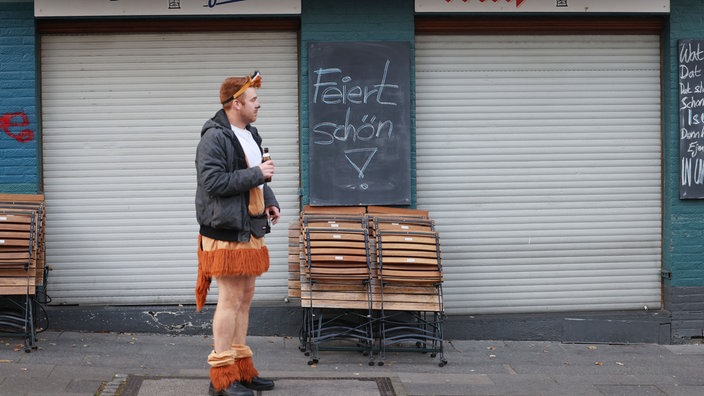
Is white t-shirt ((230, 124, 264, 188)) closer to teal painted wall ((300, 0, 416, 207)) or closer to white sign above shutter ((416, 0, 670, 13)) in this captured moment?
teal painted wall ((300, 0, 416, 207))

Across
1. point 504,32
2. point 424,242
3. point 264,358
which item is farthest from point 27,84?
point 504,32

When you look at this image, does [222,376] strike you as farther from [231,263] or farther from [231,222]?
[231,222]

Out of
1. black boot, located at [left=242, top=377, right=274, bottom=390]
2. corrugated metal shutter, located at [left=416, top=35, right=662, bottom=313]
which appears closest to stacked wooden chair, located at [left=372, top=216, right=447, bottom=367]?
corrugated metal shutter, located at [left=416, top=35, right=662, bottom=313]

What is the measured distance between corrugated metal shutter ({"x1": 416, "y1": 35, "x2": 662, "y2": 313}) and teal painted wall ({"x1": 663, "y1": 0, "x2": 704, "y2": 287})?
0.60 feet

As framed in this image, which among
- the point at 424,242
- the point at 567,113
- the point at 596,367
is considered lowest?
the point at 596,367

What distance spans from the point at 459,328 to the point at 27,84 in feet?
15.7

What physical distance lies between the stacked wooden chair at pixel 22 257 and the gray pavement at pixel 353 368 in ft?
0.71

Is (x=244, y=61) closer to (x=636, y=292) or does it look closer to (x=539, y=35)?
(x=539, y=35)

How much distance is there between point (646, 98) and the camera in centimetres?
949

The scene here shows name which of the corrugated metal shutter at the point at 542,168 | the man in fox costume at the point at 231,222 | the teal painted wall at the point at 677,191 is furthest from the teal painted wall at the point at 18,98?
the teal painted wall at the point at 677,191

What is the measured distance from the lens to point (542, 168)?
941 cm

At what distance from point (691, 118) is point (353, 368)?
169 inches

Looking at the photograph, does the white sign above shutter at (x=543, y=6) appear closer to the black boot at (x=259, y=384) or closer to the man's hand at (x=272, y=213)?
the man's hand at (x=272, y=213)

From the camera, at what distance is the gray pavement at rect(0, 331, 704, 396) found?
7.01m
